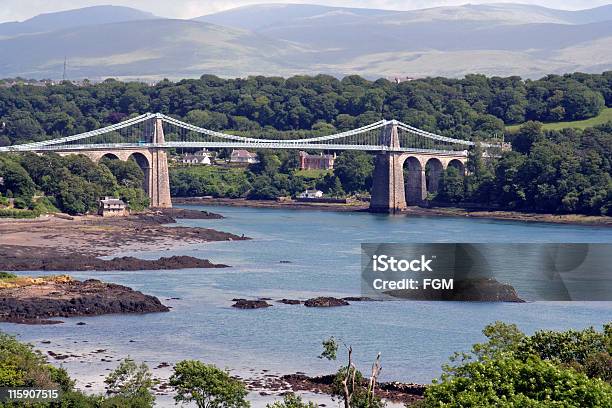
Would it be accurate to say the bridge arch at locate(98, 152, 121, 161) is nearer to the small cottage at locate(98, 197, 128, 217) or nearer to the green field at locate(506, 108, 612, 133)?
the small cottage at locate(98, 197, 128, 217)

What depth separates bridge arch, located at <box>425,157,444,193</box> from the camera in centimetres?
7450

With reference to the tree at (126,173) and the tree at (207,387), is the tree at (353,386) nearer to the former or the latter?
the tree at (207,387)

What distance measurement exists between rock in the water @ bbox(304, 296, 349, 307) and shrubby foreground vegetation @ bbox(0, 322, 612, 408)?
9.30 m

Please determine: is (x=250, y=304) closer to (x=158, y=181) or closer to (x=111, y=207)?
(x=111, y=207)

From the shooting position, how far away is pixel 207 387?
19859 mm

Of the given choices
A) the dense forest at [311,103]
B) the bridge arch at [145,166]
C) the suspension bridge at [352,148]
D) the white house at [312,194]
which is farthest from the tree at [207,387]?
the dense forest at [311,103]

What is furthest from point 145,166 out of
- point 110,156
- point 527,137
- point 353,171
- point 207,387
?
point 207,387

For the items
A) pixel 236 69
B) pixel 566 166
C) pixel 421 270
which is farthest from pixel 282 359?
pixel 236 69

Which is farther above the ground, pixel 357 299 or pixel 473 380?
pixel 473 380

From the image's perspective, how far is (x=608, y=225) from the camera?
192 feet

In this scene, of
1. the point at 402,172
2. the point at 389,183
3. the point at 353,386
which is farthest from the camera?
the point at 402,172

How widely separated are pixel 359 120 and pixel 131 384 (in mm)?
65919

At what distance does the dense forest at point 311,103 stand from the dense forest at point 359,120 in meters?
0.09

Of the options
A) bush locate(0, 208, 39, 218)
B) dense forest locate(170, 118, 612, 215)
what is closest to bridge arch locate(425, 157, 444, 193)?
dense forest locate(170, 118, 612, 215)
